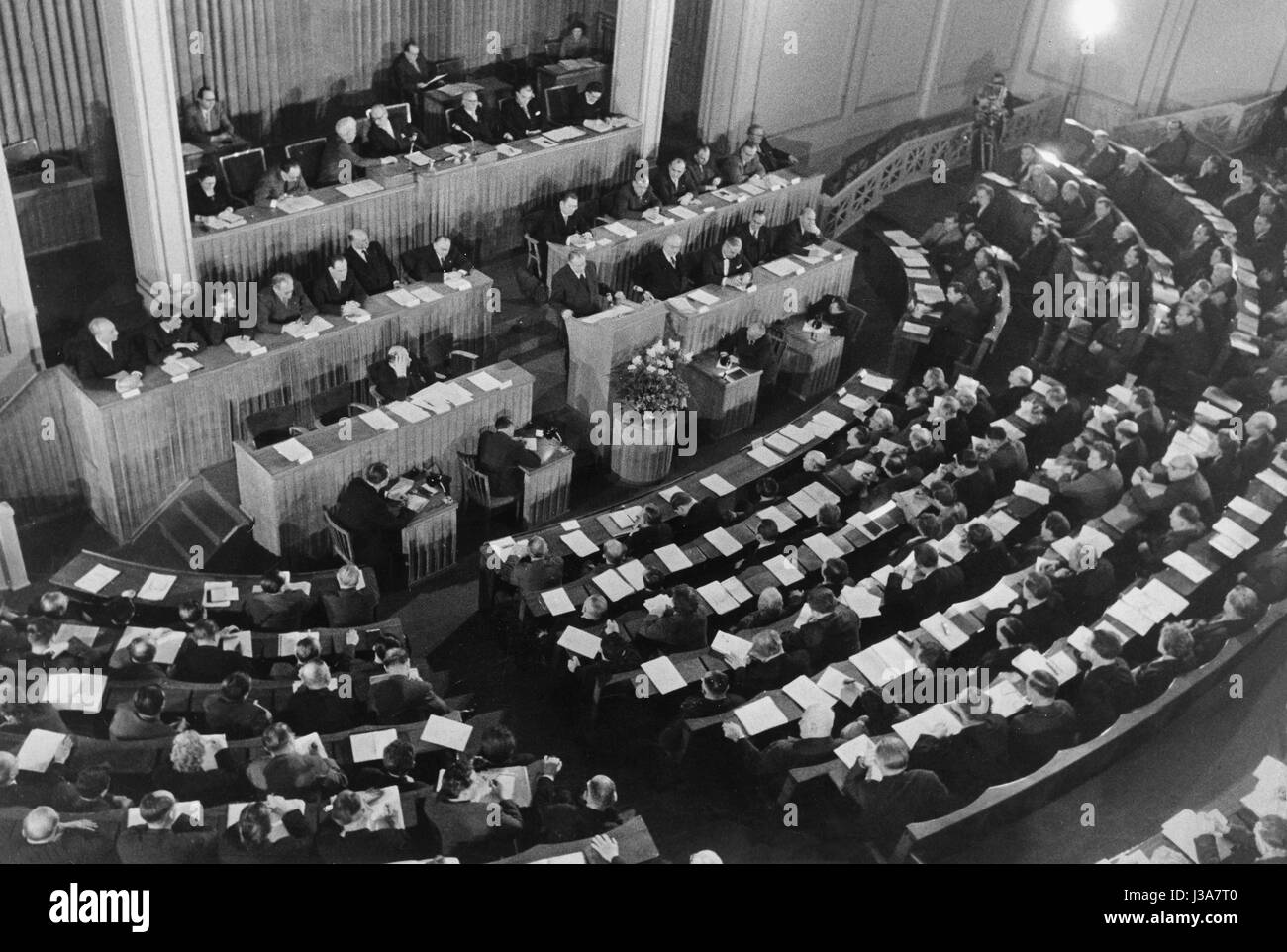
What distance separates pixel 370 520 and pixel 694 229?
224 inches

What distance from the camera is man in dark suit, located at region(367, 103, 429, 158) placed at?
13523 mm

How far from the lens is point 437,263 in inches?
500

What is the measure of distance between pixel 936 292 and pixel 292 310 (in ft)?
23.5

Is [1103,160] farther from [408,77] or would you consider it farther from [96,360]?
[96,360]

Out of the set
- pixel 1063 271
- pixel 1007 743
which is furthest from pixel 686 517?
pixel 1063 271

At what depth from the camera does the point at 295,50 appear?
14.1 m

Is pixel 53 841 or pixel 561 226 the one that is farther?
pixel 561 226

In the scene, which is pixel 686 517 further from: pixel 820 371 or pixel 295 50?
pixel 295 50

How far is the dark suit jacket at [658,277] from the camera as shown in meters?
13.1

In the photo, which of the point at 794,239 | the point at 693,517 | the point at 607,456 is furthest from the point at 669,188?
the point at 693,517

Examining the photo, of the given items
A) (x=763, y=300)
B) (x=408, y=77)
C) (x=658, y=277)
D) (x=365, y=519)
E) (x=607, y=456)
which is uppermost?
(x=408, y=77)

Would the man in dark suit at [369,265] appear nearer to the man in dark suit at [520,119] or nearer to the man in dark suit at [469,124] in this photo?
the man in dark suit at [469,124]

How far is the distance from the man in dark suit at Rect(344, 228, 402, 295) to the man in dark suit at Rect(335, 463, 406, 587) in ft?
7.68
